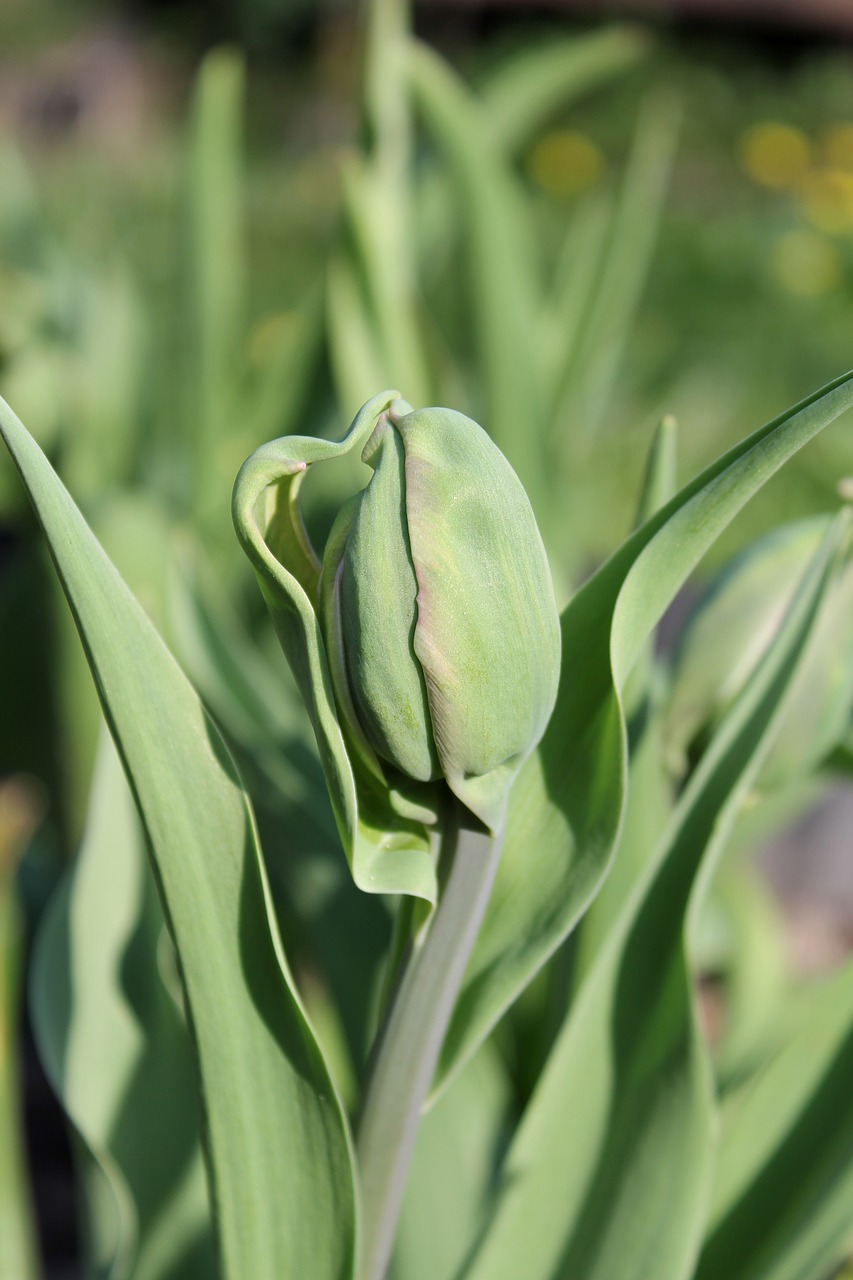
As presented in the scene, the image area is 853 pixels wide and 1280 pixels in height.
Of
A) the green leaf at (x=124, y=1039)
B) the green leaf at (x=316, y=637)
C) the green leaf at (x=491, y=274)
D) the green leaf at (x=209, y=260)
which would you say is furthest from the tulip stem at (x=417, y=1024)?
the green leaf at (x=209, y=260)

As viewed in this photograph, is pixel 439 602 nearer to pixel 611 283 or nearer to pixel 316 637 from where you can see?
pixel 316 637

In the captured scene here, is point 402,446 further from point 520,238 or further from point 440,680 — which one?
point 520,238

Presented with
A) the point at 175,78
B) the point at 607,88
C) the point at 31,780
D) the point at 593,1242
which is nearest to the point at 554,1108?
the point at 593,1242

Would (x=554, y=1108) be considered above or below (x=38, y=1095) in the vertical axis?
above

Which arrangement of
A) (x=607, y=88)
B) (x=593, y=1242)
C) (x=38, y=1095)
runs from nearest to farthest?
(x=593, y=1242), (x=38, y=1095), (x=607, y=88)

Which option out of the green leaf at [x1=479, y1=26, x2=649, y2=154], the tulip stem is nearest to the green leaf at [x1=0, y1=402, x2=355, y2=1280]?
the tulip stem

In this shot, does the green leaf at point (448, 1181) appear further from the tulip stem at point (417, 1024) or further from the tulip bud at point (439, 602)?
the tulip bud at point (439, 602)
